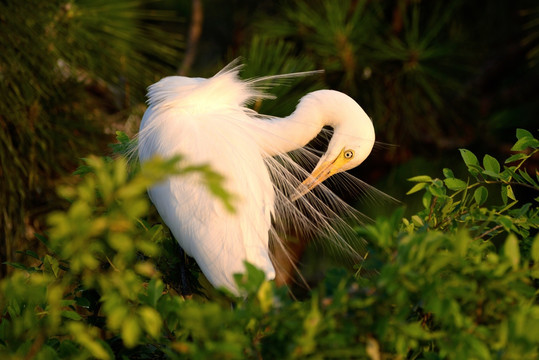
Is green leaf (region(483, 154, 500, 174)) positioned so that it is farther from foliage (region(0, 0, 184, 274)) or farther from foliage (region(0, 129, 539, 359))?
foliage (region(0, 0, 184, 274))

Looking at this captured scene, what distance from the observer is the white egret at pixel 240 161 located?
50.3 inches

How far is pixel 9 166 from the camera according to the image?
5.80 ft

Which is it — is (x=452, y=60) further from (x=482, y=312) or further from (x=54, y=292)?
(x=54, y=292)

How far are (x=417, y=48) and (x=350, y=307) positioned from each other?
1.95m

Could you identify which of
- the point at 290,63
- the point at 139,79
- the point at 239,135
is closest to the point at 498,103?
the point at 290,63

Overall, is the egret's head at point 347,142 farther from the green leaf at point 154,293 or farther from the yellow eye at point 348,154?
the green leaf at point 154,293

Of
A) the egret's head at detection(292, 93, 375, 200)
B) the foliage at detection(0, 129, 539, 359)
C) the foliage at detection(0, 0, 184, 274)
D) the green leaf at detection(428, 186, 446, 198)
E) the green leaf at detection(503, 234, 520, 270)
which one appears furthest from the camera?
the foliage at detection(0, 0, 184, 274)

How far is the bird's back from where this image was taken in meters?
1.26

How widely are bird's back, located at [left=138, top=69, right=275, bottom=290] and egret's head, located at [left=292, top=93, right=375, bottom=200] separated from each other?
15cm

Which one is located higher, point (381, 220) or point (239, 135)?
point (381, 220)

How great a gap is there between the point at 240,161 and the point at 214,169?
0.13 metres

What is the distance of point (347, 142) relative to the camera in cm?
140

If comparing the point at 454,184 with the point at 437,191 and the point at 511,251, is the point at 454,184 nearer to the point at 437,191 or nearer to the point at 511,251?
the point at 437,191

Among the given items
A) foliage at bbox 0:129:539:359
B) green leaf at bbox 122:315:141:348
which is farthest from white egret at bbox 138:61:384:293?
green leaf at bbox 122:315:141:348
